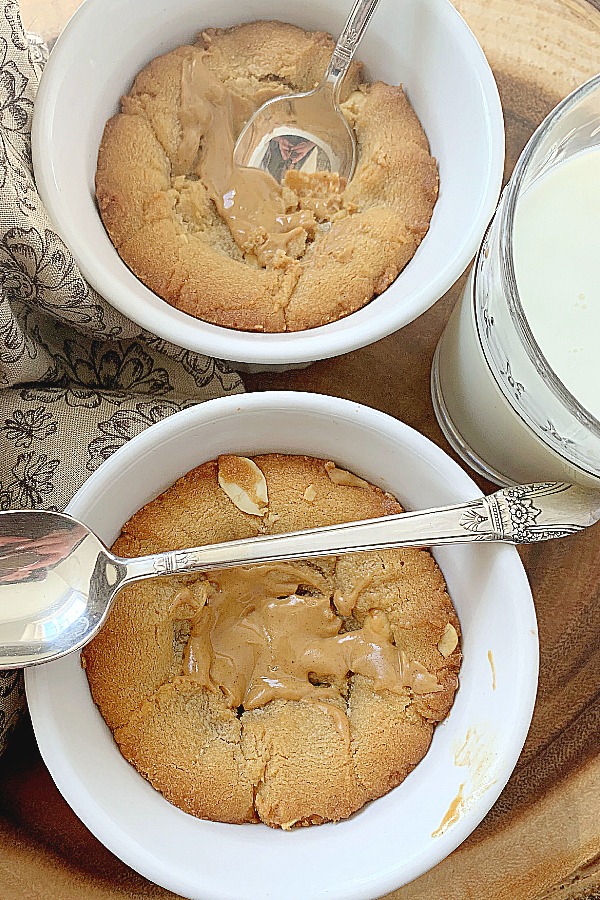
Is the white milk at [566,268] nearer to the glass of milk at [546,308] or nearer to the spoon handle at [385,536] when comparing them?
the glass of milk at [546,308]

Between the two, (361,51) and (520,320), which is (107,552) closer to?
(520,320)

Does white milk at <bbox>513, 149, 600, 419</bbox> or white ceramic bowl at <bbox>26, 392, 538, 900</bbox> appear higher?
white milk at <bbox>513, 149, 600, 419</bbox>

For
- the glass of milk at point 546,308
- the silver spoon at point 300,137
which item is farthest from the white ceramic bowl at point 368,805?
the silver spoon at point 300,137

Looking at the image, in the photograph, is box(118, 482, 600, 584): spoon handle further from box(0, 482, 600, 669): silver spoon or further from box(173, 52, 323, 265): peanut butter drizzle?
box(173, 52, 323, 265): peanut butter drizzle

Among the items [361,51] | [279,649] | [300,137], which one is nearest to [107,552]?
[279,649]

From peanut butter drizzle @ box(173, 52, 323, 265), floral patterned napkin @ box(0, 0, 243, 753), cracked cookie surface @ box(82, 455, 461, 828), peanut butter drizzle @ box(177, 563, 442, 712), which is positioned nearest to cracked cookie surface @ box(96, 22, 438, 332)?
peanut butter drizzle @ box(173, 52, 323, 265)
